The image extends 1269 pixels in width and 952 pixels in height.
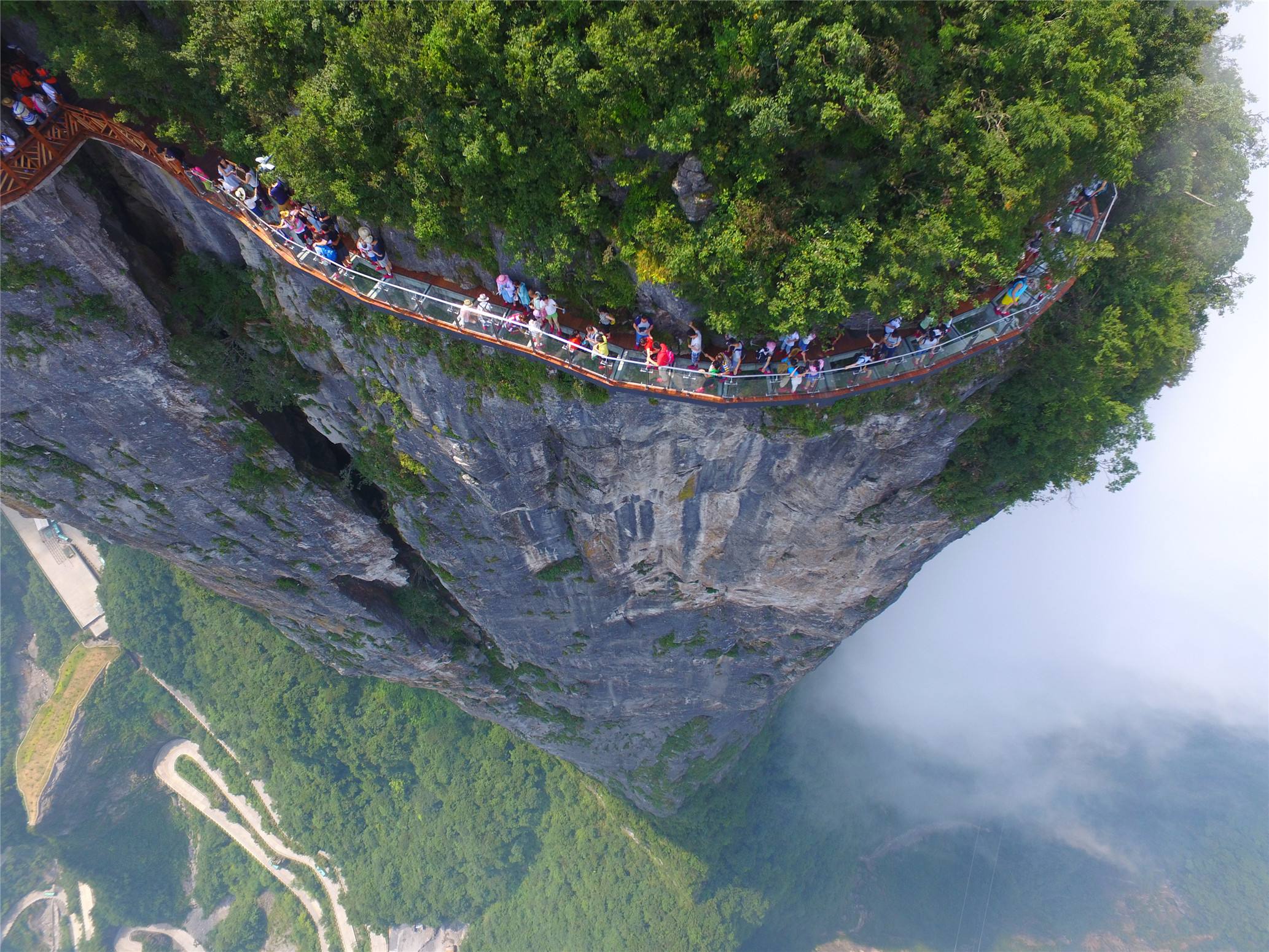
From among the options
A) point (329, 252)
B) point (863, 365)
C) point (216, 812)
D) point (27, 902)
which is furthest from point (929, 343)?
point (27, 902)

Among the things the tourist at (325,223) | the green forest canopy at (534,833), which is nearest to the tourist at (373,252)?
the tourist at (325,223)

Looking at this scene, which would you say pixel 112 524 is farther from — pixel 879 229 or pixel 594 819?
pixel 594 819

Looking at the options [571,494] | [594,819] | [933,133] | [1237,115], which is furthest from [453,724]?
[1237,115]

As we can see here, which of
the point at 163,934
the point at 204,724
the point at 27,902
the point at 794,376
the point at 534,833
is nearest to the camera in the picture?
the point at 794,376

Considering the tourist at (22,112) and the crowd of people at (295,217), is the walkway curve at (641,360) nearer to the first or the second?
Result: the crowd of people at (295,217)

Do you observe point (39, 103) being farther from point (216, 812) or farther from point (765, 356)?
point (216, 812)

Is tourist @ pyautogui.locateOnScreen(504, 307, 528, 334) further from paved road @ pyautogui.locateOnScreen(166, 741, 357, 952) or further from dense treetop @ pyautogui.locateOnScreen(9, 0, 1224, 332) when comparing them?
paved road @ pyautogui.locateOnScreen(166, 741, 357, 952)
